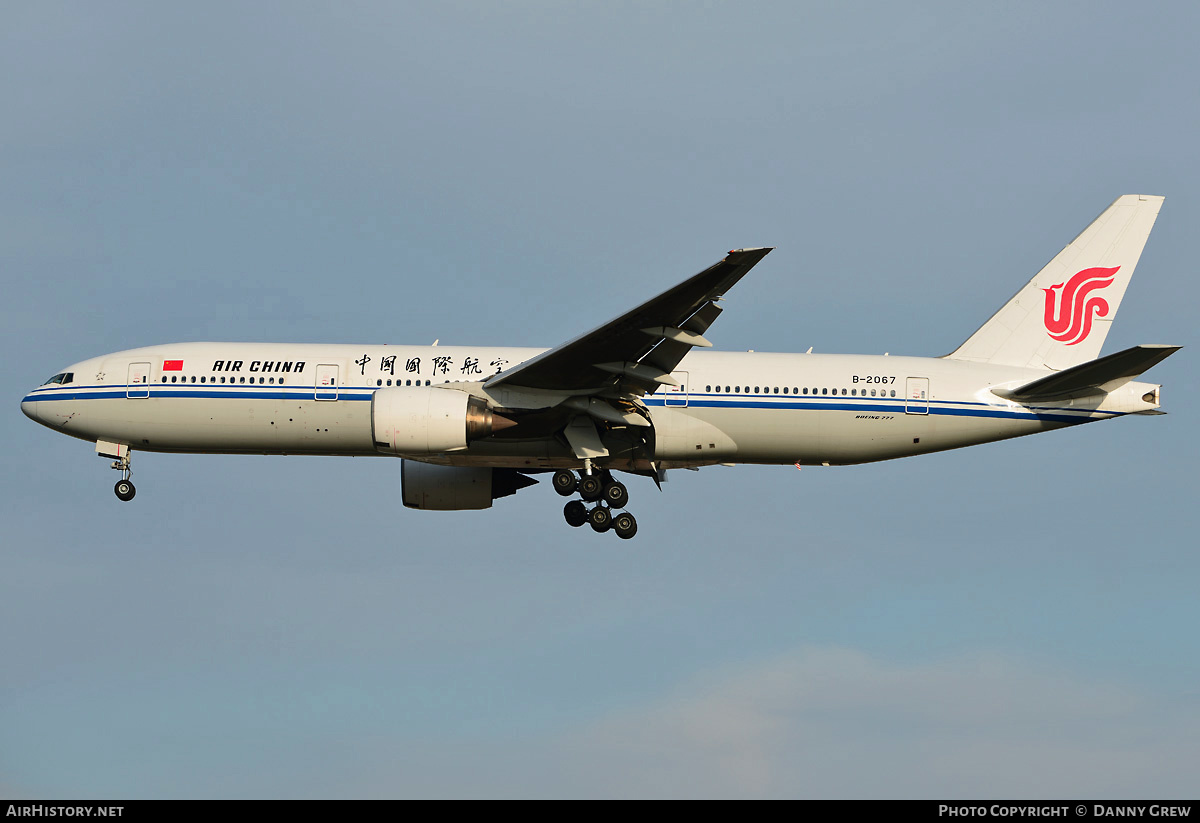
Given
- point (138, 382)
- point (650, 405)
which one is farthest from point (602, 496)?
point (138, 382)

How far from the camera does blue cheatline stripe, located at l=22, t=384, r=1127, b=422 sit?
3061 centimetres

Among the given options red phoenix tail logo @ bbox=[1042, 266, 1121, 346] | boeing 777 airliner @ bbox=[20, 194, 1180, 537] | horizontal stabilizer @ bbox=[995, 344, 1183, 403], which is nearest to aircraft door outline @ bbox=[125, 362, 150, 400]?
boeing 777 airliner @ bbox=[20, 194, 1180, 537]

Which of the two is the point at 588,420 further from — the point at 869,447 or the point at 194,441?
the point at 194,441

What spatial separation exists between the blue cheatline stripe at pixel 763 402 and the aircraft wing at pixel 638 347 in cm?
179

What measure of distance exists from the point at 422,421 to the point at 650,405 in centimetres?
546

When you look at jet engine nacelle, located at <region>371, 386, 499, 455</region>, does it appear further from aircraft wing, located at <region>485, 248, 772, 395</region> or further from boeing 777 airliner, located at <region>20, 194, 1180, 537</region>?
aircraft wing, located at <region>485, 248, 772, 395</region>

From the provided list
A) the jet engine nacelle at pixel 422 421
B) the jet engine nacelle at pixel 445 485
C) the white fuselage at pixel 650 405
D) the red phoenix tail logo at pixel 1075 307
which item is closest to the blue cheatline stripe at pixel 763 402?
the white fuselage at pixel 650 405

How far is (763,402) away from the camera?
3061cm

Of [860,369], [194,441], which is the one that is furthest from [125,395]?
[860,369]

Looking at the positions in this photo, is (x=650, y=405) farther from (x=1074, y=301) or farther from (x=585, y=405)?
(x=1074, y=301)

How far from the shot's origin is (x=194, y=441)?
3120 cm
